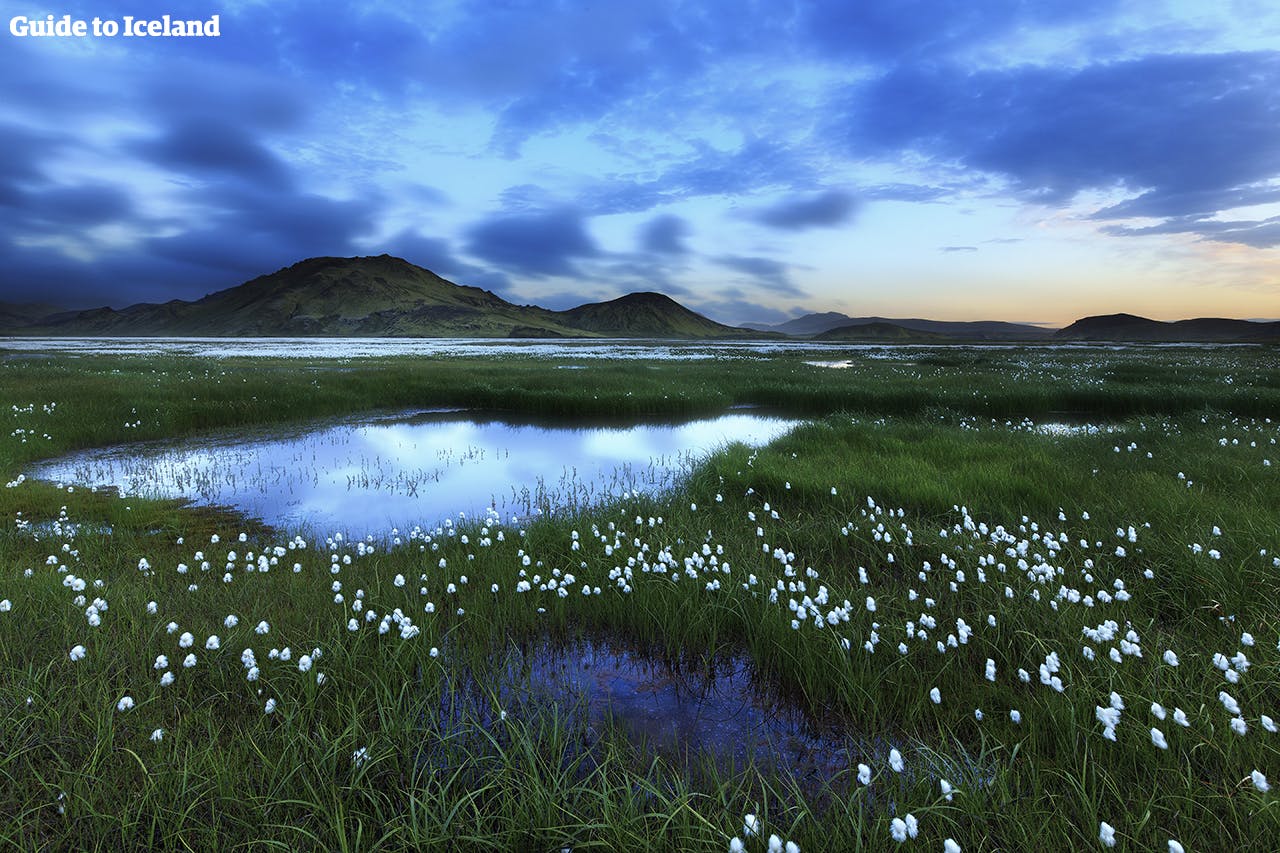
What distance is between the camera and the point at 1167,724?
3420 millimetres

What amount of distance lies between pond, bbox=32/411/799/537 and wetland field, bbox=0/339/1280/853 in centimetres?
29

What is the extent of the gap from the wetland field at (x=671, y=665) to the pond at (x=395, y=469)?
0.96 ft

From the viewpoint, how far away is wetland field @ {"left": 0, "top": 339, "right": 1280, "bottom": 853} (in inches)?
115

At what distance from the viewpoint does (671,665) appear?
510cm

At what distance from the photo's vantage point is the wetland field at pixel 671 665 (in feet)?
9.62

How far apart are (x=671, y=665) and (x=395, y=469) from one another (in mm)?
10764

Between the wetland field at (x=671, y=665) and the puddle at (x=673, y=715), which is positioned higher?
the wetland field at (x=671, y=665)

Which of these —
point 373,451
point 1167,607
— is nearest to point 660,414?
point 373,451

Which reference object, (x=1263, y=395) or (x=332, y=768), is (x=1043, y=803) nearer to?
(x=332, y=768)

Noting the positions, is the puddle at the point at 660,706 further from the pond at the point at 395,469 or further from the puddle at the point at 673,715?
the pond at the point at 395,469

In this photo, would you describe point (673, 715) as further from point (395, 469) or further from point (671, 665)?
point (395, 469)

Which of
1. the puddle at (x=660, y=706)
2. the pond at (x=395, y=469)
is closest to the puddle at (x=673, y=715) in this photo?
the puddle at (x=660, y=706)

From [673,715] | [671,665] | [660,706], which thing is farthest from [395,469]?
[673,715]

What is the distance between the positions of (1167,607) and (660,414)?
19.5 m
